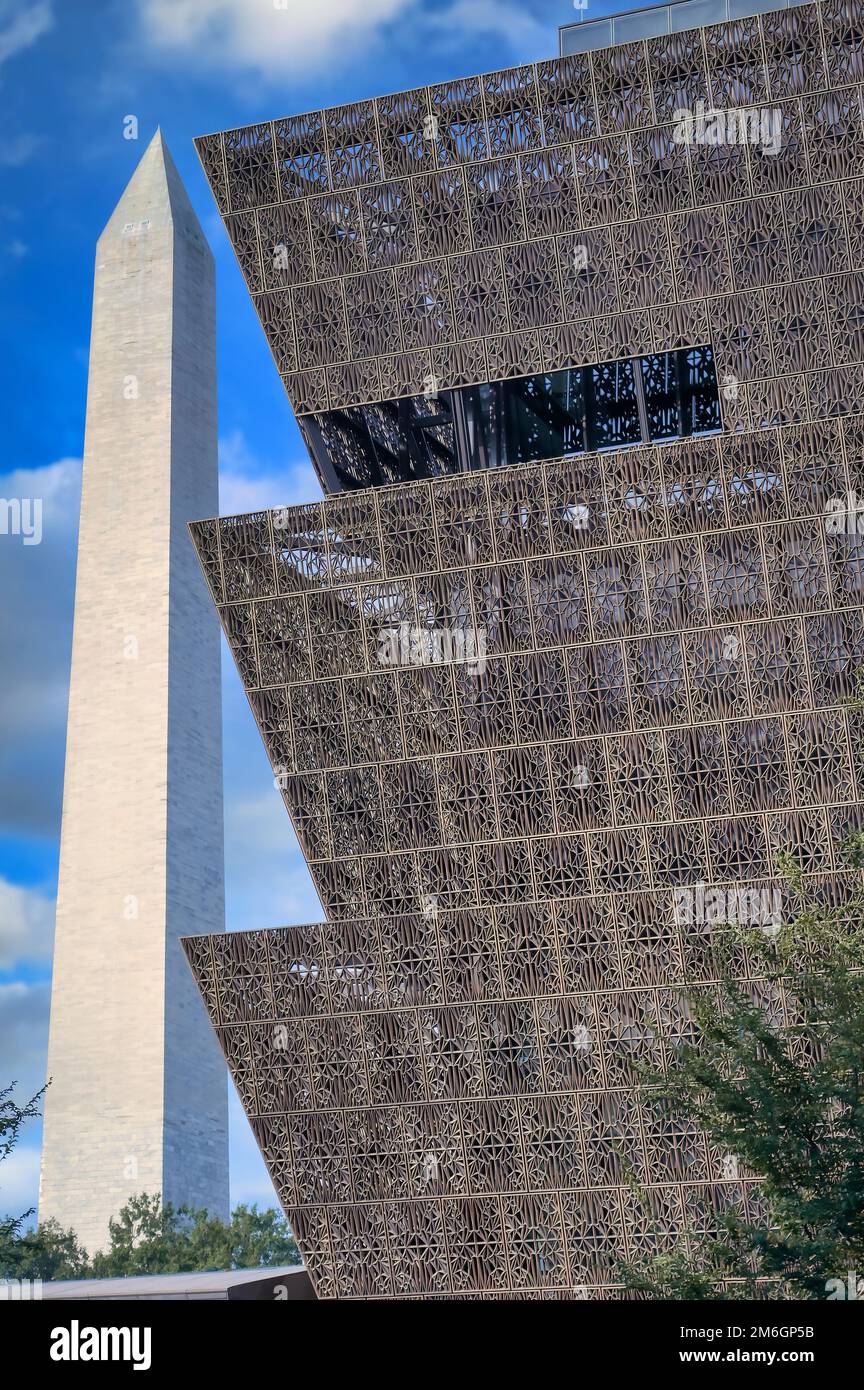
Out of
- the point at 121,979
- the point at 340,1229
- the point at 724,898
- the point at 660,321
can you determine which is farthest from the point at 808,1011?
the point at 121,979

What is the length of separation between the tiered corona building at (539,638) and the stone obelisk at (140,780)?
14.7 metres

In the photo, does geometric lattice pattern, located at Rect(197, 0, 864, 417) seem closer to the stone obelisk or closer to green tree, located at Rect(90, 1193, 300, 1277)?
the stone obelisk

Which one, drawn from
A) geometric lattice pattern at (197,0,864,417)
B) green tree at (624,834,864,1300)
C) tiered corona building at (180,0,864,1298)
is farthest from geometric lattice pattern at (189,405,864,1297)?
green tree at (624,834,864,1300)

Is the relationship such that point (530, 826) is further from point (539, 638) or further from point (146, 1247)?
point (146, 1247)

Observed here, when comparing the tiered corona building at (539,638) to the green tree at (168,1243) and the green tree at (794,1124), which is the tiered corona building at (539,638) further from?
the green tree at (168,1243)

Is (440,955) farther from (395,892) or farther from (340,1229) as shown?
(340,1229)

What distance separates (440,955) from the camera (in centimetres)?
2245

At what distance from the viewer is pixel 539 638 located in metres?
22.9

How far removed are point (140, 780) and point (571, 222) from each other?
1973 cm

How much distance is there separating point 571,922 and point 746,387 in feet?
26.4

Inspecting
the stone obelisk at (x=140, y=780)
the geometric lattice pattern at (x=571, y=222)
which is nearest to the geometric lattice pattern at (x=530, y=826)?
the geometric lattice pattern at (x=571, y=222)

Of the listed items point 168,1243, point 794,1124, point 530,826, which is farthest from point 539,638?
point 168,1243

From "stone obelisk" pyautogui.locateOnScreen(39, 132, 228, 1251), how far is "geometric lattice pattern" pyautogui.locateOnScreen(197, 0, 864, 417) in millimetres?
15907
